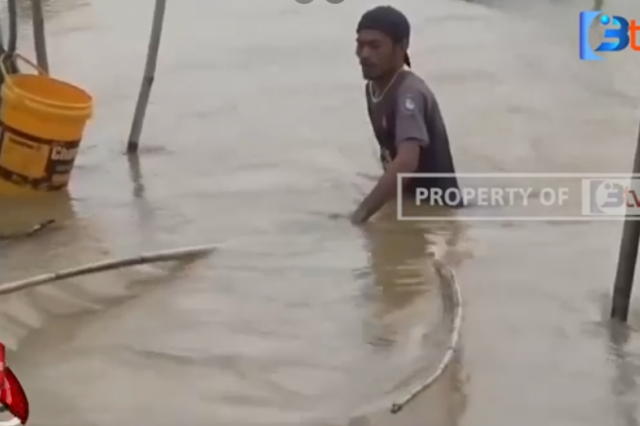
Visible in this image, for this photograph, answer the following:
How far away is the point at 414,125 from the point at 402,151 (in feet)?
0.27

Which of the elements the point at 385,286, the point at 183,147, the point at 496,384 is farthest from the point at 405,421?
the point at 183,147

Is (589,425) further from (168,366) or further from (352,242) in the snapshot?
(352,242)

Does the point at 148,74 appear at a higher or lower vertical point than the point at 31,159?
higher

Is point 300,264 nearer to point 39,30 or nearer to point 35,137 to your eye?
point 35,137

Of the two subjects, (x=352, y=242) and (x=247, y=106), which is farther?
(x=247, y=106)

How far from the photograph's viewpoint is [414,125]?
291 centimetres

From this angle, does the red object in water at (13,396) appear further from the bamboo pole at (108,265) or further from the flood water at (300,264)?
the bamboo pole at (108,265)

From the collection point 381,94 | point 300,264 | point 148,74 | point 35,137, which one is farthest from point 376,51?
point 35,137

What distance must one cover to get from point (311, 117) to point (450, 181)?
1039 mm

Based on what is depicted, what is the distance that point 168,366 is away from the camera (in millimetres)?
2053

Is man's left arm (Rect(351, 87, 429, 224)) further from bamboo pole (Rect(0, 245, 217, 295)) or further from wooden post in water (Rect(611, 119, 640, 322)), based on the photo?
wooden post in water (Rect(611, 119, 640, 322))

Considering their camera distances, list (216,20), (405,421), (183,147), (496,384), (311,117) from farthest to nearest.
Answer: (216,20), (311,117), (183,147), (496,384), (405,421)

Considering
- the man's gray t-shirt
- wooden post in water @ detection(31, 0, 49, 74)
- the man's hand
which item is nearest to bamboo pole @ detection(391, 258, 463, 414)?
the man's hand

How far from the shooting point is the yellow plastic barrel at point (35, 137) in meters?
2.94
